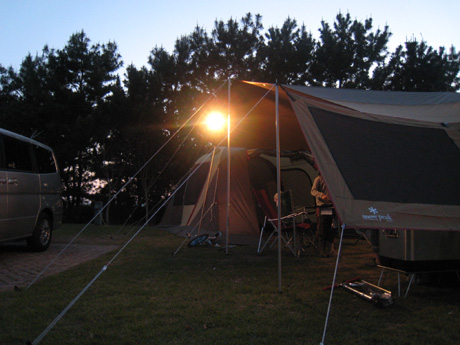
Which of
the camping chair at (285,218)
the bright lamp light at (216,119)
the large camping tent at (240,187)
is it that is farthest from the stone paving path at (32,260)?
the bright lamp light at (216,119)

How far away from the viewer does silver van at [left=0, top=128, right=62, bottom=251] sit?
16.9ft

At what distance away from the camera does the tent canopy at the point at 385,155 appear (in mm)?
3107

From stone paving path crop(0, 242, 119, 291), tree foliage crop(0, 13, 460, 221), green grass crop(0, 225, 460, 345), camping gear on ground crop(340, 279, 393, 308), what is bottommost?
stone paving path crop(0, 242, 119, 291)

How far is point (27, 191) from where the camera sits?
5637 mm

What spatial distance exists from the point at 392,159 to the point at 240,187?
4654 mm

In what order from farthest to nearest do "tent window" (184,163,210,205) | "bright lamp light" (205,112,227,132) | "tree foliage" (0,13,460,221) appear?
"tree foliage" (0,13,460,221) < "tent window" (184,163,210,205) < "bright lamp light" (205,112,227,132)

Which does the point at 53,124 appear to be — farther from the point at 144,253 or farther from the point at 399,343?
the point at 399,343

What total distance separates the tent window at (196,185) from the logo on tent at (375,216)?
18.3 feet

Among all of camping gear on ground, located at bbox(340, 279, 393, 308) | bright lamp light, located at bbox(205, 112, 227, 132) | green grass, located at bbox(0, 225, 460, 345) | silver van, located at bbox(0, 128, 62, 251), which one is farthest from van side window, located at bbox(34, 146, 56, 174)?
camping gear on ground, located at bbox(340, 279, 393, 308)

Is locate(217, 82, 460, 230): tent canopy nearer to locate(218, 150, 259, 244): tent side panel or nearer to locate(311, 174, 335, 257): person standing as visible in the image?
locate(311, 174, 335, 257): person standing

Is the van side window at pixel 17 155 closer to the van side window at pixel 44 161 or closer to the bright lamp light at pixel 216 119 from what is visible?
the van side window at pixel 44 161

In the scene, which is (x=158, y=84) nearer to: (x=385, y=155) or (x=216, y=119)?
(x=216, y=119)

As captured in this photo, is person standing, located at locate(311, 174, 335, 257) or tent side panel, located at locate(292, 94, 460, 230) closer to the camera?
tent side panel, located at locate(292, 94, 460, 230)

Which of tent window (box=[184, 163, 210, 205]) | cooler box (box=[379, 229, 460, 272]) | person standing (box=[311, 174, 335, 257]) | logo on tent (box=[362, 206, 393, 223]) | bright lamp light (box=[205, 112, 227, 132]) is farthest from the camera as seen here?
tent window (box=[184, 163, 210, 205])
